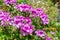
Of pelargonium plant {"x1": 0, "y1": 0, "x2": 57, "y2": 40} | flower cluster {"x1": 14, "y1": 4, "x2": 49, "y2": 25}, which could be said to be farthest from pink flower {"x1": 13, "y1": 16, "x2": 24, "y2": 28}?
flower cluster {"x1": 14, "y1": 4, "x2": 49, "y2": 25}

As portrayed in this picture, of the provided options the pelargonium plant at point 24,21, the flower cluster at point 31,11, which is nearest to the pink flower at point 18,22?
the pelargonium plant at point 24,21

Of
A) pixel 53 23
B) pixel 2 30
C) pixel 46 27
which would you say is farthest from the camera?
pixel 53 23

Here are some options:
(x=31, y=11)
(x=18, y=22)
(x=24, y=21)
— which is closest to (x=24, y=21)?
(x=24, y=21)

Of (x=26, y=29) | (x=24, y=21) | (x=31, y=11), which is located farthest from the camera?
(x=31, y=11)

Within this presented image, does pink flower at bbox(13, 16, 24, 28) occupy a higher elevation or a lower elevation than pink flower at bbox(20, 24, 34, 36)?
higher

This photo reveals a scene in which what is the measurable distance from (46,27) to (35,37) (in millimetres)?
732

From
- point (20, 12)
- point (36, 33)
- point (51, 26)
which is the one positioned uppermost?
point (20, 12)

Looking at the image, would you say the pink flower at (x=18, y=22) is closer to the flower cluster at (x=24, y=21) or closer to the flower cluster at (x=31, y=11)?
the flower cluster at (x=24, y=21)

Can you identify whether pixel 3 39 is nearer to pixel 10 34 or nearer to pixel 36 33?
pixel 10 34

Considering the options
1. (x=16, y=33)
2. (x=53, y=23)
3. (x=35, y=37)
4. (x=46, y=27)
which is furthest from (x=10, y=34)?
(x=53, y=23)

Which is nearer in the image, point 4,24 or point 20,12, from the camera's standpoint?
point 4,24

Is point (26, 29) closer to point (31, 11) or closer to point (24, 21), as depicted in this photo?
point (24, 21)

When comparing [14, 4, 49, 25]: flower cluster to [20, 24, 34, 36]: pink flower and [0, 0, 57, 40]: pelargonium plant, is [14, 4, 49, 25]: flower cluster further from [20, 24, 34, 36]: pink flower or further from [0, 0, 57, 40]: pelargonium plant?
[20, 24, 34, 36]: pink flower

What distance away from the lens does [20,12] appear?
3.85 metres
